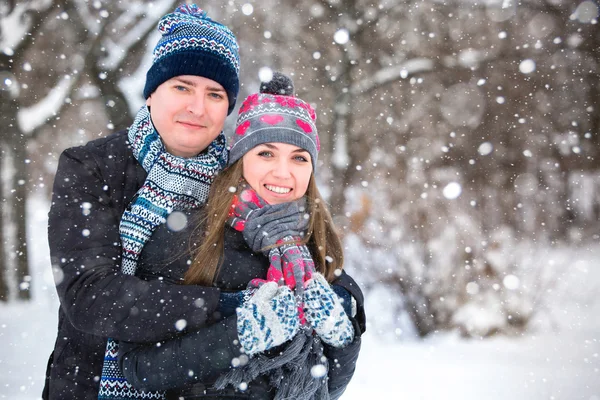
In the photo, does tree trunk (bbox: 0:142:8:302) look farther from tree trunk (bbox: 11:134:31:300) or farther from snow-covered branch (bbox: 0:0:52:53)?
snow-covered branch (bbox: 0:0:52:53)

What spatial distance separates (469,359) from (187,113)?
4574 millimetres

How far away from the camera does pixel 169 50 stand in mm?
2207

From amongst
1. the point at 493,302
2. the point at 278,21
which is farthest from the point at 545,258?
the point at 278,21

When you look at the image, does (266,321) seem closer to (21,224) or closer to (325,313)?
(325,313)

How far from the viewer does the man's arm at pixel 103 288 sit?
1775 millimetres

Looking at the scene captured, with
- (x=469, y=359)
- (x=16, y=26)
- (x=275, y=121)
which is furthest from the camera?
(x=16, y=26)

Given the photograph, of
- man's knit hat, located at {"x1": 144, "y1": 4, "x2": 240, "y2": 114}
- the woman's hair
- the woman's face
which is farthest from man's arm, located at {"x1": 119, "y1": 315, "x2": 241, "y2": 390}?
man's knit hat, located at {"x1": 144, "y1": 4, "x2": 240, "y2": 114}

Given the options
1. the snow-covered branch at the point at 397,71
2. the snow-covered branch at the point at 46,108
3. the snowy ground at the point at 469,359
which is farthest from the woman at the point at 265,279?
the snow-covered branch at the point at 46,108

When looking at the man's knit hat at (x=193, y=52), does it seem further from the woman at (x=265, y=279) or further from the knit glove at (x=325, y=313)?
the knit glove at (x=325, y=313)

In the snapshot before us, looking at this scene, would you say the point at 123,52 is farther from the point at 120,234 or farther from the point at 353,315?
the point at 353,315

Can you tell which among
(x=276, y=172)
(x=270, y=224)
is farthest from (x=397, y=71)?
(x=270, y=224)

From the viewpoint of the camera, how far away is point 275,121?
2.21 meters

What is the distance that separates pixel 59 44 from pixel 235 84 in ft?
16.9

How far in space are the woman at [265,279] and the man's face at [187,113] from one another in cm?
15
